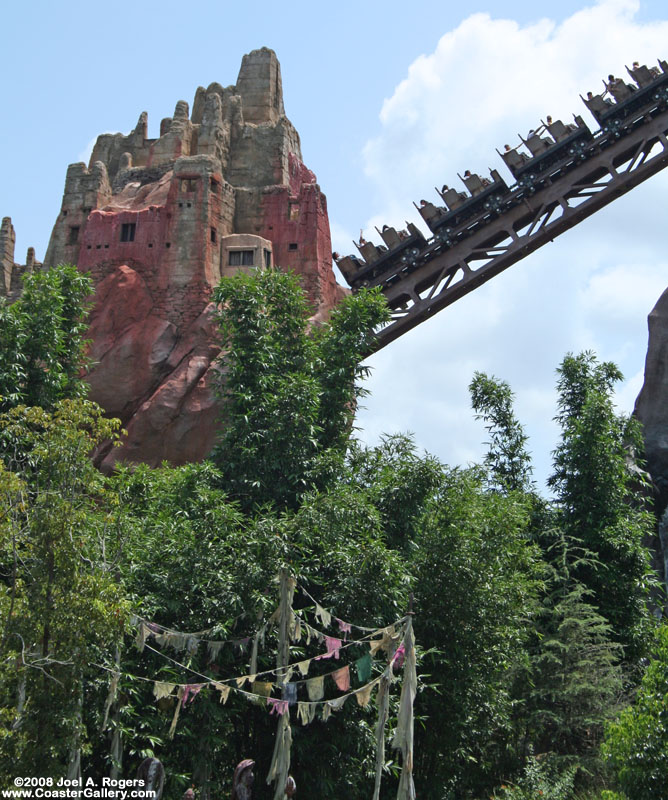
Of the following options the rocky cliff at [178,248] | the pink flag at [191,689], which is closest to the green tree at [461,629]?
the pink flag at [191,689]

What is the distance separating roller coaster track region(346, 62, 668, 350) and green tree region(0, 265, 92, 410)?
27.4 feet

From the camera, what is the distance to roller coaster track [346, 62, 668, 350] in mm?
28109

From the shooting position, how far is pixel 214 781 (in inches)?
679

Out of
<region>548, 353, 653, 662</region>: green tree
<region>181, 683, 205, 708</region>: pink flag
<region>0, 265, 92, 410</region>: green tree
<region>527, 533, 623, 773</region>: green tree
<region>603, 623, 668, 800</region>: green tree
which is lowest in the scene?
<region>603, 623, 668, 800</region>: green tree

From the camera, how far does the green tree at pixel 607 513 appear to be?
24.3 meters

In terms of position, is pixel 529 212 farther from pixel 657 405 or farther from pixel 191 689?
pixel 191 689

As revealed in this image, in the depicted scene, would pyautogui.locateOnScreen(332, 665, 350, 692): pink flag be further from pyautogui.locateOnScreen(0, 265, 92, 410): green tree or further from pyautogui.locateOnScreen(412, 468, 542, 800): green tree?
pyautogui.locateOnScreen(0, 265, 92, 410): green tree

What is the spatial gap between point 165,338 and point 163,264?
6.60 feet

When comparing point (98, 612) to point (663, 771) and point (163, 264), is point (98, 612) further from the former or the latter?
point (163, 264)

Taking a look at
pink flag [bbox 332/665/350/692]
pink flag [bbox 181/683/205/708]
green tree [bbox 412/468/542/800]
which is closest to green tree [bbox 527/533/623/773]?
green tree [bbox 412/468/542/800]

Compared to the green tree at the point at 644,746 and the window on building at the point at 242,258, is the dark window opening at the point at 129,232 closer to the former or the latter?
the window on building at the point at 242,258

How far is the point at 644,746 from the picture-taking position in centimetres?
1619

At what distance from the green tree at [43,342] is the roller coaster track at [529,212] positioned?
27.4 feet

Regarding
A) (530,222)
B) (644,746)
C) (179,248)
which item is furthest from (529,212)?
(644,746)
